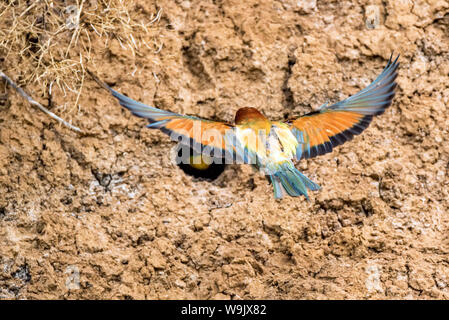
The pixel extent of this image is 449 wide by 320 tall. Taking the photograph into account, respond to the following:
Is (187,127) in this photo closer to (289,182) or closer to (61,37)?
(289,182)

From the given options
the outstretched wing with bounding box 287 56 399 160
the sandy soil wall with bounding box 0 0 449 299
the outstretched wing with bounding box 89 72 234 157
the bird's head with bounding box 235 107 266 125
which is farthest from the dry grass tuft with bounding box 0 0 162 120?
the outstretched wing with bounding box 287 56 399 160

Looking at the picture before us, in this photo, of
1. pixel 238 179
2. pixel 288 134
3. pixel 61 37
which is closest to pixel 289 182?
pixel 288 134

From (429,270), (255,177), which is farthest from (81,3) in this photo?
(429,270)

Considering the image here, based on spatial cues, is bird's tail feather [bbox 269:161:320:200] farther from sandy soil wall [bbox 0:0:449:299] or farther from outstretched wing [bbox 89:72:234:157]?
outstretched wing [bbox 89:72:234:157]

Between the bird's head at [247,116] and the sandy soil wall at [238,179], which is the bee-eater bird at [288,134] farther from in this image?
the sandy soil wall at [238,179]

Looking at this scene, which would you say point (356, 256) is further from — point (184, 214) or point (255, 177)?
point (184, 214)

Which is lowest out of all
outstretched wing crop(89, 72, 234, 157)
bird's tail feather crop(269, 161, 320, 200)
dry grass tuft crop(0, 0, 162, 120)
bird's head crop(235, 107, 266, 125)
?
bird's tail feather crop(269, 161, 320, 200)
